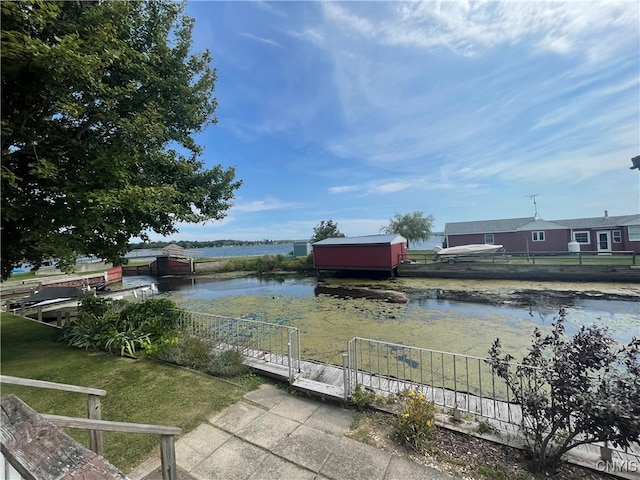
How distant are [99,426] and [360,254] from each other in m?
19.0

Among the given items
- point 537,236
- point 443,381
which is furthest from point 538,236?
point 443,381

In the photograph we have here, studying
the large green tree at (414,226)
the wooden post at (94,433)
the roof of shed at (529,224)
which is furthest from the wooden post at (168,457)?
the large green tree at (414,226)

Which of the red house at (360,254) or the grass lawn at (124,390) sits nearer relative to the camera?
the grass lawn at (124,390)

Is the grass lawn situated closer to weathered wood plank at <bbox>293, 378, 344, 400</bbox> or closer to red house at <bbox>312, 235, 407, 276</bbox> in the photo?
weathered wood plank at <bbox>293, 378, 344, 400</bbox>

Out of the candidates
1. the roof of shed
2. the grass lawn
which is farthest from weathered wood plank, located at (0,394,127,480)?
the roof of shed

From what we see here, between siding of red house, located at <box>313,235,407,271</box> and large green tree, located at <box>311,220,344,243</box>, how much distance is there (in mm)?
9679

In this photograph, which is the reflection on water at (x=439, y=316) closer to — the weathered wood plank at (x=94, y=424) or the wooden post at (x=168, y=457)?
the wooden post at (x=168, y=457)

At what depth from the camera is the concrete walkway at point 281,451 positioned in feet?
8.12

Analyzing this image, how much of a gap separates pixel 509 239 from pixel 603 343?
2631 centimetres

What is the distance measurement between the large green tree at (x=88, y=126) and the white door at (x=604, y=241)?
92.9 feet

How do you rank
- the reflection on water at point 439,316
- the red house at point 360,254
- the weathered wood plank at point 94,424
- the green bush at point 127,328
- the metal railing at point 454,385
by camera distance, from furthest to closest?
the red house at point 360,254 < the reflection on water at point 439,316 < the green bush at point 127,328 < the metal railing at point 454,385 < the weathered wood plank at point 94,424

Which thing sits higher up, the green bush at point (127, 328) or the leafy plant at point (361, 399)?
the green bush at point (127, 328)

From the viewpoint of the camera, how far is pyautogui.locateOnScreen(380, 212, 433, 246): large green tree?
32.7 metres

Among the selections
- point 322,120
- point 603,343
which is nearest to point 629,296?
point 603,343
